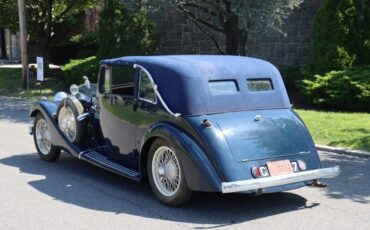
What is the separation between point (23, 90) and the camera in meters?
19.4

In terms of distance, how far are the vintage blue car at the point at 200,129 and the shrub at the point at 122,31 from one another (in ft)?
36.4

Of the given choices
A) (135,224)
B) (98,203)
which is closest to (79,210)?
(98,203)

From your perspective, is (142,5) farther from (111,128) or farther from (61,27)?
(61,27)

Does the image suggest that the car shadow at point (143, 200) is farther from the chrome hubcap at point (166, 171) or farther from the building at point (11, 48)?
the building at point (11, 48)

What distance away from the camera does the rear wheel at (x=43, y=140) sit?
838 centimetres

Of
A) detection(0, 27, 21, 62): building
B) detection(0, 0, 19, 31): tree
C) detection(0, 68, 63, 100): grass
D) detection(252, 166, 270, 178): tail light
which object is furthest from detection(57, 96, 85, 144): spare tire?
detection(0, 27, 21, 62): building

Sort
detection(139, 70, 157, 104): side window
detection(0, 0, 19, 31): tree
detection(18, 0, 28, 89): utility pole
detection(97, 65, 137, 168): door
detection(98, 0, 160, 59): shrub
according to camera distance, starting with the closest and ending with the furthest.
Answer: detection(139, 70, 157, 104): side window
detection(97, 65, 137, 168): door
detection(98, 0, 160, 59): shrub
detection(18, 0, 28, 89): utility pole
detection(0, 0, 19, 31): tree

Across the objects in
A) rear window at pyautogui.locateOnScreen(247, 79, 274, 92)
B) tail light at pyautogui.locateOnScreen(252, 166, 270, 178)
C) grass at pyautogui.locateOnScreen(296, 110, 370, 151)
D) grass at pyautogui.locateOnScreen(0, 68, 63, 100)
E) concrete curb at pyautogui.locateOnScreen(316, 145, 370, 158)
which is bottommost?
grass at pyautogui.locateOnScreen(0, 68, 63, 100)

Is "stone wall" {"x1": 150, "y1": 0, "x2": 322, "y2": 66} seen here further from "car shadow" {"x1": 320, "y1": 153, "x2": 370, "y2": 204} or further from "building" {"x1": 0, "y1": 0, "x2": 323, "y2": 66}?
"car shadow" {"x1": 320, "y1": 153, "x2": 370, "y2": 204}

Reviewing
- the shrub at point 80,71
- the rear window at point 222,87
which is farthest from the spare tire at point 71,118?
the shrub at point 80,71

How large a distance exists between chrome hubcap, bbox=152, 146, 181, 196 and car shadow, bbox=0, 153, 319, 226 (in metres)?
0.19

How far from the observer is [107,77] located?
288 inches

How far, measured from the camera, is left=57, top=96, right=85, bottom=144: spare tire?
7.63 m

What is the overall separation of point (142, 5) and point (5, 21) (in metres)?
8.75
